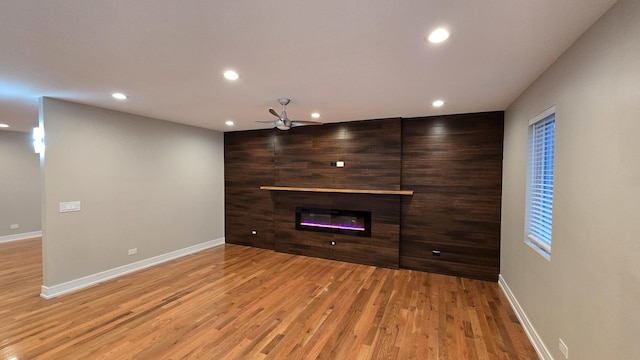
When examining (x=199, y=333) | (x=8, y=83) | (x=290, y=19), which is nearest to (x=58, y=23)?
(x=290, y=19)

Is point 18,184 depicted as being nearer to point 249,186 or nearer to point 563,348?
point 249,186

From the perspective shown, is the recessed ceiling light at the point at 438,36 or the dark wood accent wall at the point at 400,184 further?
the dark wood accent wall at the point at 400,184

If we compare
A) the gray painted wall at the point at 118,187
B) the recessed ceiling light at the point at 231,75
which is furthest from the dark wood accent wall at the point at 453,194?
the gray painted wall at the point at 118,187

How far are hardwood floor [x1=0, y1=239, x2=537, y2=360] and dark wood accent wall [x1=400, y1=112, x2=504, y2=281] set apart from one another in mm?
358

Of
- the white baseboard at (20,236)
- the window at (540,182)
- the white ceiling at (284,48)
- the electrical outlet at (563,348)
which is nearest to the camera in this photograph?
the white ceiling at (284,48)

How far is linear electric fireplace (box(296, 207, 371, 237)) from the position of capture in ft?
15.8

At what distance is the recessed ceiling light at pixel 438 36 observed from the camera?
173 centimetres

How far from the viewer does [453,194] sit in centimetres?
426

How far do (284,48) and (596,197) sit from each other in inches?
91.1

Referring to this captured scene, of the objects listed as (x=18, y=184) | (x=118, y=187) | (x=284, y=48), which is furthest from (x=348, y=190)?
(x=18, y=184)

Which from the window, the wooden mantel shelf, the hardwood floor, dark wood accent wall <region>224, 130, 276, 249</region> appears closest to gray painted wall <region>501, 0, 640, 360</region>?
the window

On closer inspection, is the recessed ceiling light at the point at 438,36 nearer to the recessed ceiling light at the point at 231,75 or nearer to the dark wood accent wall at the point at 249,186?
the recessed ceiling light at the point at 231,75

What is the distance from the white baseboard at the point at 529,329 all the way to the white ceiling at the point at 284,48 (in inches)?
96.5

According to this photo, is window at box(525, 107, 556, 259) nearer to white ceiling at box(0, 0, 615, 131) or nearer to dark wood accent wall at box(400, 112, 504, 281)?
white ceiling at box(0, 0, 615, 131)
